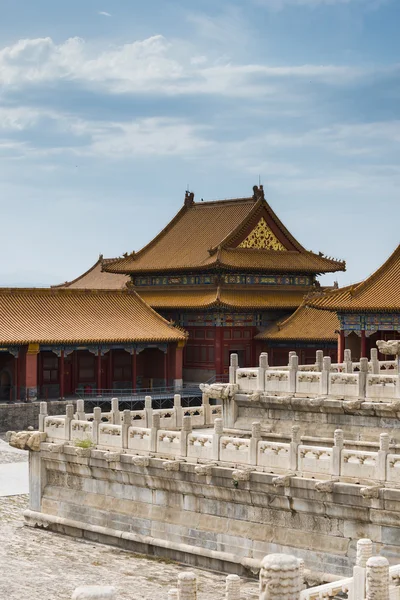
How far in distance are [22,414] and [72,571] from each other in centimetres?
2510

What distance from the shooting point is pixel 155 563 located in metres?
26.9

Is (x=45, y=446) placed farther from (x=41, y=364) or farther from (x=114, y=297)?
(x=114, y=297)

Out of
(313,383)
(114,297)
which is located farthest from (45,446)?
(114,297)

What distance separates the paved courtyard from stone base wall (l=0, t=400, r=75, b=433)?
18.7 metres

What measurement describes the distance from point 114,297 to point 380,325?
15.7 meters

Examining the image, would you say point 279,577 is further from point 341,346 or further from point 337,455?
point 341,346

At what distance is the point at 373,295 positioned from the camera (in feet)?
164

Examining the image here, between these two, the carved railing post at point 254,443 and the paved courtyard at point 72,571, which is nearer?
the paved courtyard at point 72,571

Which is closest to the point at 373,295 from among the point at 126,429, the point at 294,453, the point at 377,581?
the point at 126,429

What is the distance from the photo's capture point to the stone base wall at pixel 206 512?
23.4 meters

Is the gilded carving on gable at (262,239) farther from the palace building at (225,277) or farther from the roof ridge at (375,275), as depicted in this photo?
the roof ridge at (375,275)

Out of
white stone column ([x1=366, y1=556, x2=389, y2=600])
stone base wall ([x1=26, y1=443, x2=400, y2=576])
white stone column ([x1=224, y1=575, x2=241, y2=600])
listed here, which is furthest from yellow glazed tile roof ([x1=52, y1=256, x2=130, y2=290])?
white stone column ([x1=366, y1=556, x2=389, y2=600])

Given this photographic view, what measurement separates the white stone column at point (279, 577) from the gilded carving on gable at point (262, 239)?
2012 inches

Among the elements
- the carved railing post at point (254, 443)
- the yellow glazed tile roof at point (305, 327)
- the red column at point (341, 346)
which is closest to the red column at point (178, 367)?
the yellow glazed tile roof at point (305, 327)
